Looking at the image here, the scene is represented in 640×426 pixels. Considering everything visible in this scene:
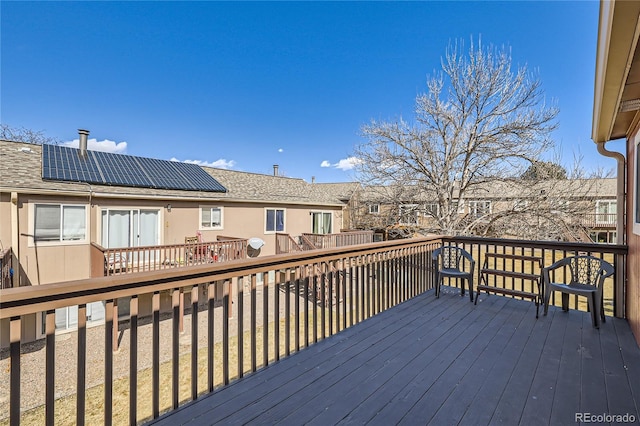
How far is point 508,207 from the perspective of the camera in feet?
35.0

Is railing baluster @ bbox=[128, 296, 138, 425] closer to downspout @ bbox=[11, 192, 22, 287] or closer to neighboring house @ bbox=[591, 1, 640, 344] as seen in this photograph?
neighboring house @ bbox=[591, 1, 640, 344]

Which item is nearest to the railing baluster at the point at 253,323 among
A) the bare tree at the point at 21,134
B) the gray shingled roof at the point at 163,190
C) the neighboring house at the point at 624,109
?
the neighboring house at the point at 624,109

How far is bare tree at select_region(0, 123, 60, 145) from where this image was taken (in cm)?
1639

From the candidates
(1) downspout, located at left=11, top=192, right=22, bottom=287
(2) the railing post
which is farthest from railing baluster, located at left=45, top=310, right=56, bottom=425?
(1) downspout, located at left=11, top=192, right=22, bottom=287

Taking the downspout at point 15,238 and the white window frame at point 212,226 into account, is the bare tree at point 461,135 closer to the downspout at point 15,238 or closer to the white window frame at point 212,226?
the white window frame at point 212,226

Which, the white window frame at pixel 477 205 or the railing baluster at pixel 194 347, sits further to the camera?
the white window frame at pixel 477 205

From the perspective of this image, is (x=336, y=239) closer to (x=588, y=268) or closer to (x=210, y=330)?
(x=588, y=268)

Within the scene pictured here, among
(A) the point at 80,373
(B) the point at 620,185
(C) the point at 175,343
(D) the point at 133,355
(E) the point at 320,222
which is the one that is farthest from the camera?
(E) the point at 320,222

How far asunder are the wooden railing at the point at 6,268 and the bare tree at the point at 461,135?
415 inches

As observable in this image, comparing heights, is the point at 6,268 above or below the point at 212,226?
below

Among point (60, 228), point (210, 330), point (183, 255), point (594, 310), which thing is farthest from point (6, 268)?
point (594, 310)

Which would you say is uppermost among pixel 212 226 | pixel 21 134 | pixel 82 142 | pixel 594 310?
pixel 21 134

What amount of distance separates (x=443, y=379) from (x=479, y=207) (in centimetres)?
1045

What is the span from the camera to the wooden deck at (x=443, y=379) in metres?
2.05
